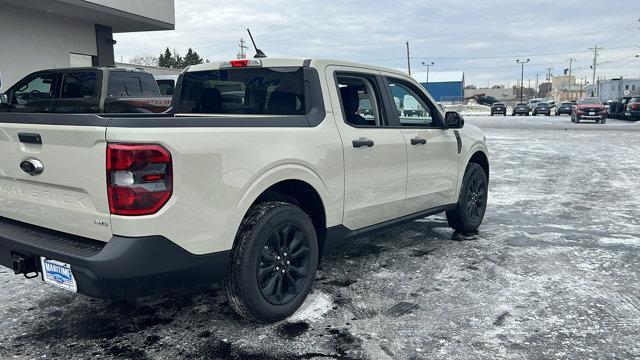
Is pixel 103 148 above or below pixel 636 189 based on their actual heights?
above

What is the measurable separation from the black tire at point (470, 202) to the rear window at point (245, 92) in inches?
100

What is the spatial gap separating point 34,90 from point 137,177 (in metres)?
8.76

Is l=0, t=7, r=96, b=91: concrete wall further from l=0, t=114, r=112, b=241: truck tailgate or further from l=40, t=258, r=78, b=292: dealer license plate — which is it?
l=40, t=258, r=78, b=292: dealer license plate

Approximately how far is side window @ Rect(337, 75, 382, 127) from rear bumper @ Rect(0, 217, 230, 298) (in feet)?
5.63

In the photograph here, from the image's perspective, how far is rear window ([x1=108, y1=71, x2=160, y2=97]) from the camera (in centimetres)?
962

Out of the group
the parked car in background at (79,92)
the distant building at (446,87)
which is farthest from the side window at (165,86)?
the distant building at (446,87)

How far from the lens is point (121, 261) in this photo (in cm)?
273

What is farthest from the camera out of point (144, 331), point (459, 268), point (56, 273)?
point (459, 268)

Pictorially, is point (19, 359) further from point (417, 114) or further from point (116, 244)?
point (417, 114)

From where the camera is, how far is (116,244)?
2.76 meters

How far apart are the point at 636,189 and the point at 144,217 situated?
882cm

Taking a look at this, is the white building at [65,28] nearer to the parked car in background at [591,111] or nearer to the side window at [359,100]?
the side window at [359,100]

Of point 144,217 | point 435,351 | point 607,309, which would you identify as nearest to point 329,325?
point 435,351

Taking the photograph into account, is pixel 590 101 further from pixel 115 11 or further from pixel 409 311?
pixel 409 311
